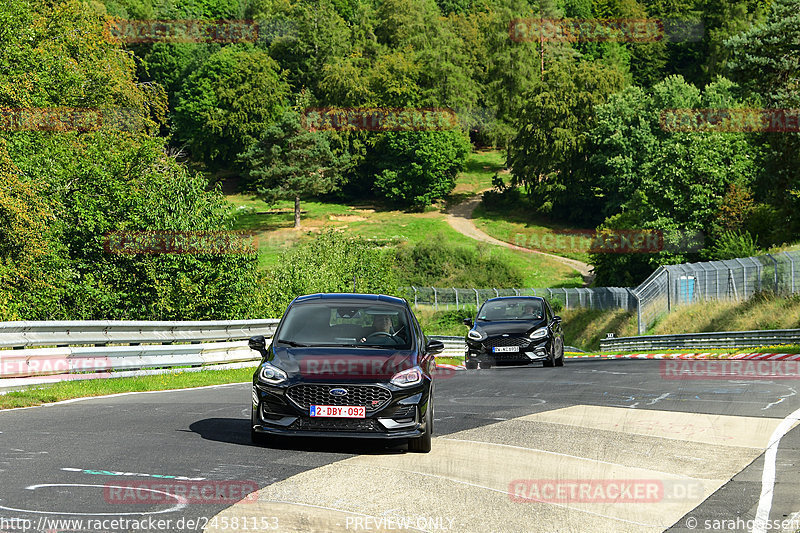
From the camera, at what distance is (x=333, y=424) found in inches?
375

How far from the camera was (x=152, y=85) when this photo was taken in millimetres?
48562

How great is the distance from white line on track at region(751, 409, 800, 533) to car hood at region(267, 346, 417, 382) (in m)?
3.45

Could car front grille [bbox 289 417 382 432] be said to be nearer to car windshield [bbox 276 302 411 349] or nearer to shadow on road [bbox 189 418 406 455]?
shadow on road [bbox 189 418 406 455]

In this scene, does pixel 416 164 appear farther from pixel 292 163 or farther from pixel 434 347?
pixel 434 347

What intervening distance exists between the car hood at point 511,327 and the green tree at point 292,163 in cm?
8151

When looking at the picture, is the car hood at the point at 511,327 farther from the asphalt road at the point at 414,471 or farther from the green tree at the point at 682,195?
the green tree at the point at 682,195

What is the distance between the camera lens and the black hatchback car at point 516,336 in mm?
23562

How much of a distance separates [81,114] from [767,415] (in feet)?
117

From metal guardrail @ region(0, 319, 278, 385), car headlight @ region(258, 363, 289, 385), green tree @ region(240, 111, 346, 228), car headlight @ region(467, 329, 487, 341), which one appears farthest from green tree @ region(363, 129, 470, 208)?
car headlight @ region(258, 363, 289, 385)

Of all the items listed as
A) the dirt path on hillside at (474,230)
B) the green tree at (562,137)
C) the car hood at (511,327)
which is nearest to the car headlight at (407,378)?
the car hood at (511,327)

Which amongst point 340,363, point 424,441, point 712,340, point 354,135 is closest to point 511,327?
point 424,441

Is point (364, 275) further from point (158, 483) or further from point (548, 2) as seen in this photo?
point (548, 2)

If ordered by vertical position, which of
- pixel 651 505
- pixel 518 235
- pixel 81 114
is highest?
pixel 81 114

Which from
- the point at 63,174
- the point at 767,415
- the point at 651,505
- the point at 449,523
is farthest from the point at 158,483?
the point at 63,174
